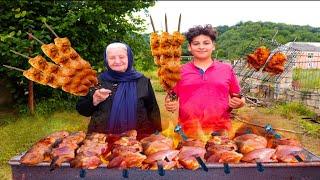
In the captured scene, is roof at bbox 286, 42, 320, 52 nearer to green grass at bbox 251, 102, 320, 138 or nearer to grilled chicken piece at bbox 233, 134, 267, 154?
green grass at bbox 251, 102, 320, 138

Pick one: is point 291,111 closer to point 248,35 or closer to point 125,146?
point 248,35

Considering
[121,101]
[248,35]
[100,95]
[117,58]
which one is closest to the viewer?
[100,95]

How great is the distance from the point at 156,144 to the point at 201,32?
1.30 metres

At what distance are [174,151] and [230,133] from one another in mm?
739

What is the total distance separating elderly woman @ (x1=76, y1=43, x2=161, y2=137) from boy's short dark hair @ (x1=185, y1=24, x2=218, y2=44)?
1.88 ft

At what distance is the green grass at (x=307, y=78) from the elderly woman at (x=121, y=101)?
17.8 ft

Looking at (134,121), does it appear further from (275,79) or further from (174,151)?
(275,79)

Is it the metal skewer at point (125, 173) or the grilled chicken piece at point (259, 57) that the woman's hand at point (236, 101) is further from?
the metal skewer at point (125, 173)

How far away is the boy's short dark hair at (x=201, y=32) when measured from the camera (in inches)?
163

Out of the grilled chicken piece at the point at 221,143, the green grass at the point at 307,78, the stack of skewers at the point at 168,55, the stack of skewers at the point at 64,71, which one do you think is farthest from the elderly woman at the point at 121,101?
the green grass at the point at 307,78

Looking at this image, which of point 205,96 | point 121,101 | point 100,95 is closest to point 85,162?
point 100,95

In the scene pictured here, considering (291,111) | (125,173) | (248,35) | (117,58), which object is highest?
(248,35)

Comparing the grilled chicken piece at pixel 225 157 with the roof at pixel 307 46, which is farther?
the roof at pixel 307 46

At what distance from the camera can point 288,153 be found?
321 centimetres
